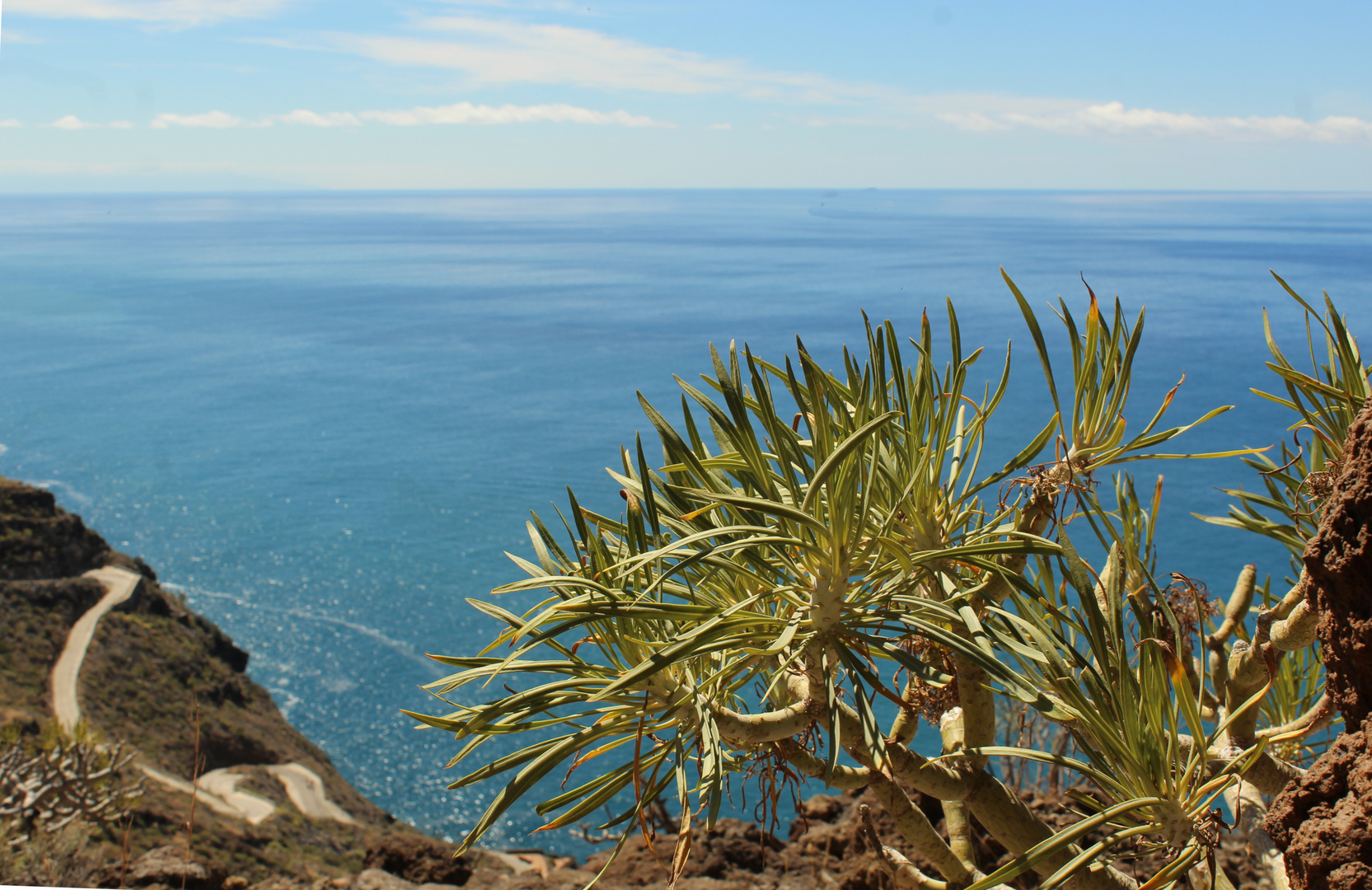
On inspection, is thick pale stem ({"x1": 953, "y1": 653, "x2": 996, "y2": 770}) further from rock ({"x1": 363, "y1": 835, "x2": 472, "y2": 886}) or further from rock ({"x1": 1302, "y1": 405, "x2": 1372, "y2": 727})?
rock ({"x1": 363, "y1": 835, "x2": 472, "y2": 886})

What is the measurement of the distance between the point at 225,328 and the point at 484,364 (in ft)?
94.7

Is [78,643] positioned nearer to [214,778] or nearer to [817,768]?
[214,778]

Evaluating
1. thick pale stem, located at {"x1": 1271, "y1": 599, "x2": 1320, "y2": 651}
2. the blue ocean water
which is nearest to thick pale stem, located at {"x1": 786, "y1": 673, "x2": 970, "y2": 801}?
thick pale stem, located at {"x1": 1271, "y1": 599, "x2": 1320, "y2": 651}

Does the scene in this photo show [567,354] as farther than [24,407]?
Yes

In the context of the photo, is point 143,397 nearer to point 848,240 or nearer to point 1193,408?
point 1193,408

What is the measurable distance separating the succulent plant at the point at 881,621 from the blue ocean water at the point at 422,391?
22.1 meters

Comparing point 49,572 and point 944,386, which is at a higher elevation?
point 944,386

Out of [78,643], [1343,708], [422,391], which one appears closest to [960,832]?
[1343,708]

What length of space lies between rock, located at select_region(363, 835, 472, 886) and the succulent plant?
4.48 metres

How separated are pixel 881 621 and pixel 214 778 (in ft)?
62.8

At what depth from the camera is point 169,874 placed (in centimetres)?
514

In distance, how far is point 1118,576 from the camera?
1.81 m

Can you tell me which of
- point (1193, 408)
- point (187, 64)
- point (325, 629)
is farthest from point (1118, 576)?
point (187, 64)

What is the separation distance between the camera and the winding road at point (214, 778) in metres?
15.6
